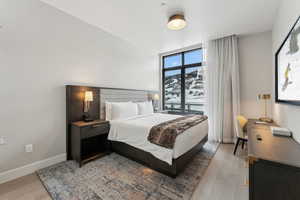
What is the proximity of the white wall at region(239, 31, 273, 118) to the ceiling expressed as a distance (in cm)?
28

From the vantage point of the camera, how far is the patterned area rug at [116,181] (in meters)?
1.63

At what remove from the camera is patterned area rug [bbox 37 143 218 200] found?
5.35ft

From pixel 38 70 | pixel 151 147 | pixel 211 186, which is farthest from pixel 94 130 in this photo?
pixel 211 186

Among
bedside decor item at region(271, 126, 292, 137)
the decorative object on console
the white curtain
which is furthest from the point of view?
the decorative object on console

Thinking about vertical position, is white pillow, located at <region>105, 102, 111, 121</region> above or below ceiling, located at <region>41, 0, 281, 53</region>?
below

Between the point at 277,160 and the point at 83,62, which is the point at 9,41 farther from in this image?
the point at 277,160

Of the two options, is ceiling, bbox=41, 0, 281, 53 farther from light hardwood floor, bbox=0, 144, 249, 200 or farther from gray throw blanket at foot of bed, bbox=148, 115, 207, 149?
light hardwood floor, bbox=0, 144, 249, 200

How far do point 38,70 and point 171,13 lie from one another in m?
2.63

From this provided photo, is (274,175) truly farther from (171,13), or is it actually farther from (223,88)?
(223,88)

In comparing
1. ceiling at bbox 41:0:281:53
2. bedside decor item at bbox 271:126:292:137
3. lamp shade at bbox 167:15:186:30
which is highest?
ceiling at bbox 41:0:281:53

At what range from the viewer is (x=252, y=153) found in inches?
43.0

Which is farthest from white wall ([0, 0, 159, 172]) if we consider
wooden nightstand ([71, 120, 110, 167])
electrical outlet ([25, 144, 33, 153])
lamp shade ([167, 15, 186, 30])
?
lamp shade ([167, 15, 186, 30])

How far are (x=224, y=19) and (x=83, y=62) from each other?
3171mm

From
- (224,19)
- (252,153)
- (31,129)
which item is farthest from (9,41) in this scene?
(224,19)
